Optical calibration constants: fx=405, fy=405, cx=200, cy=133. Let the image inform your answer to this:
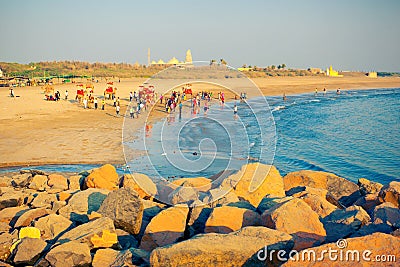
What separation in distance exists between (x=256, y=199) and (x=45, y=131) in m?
18.4

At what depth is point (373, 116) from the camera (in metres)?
38.5

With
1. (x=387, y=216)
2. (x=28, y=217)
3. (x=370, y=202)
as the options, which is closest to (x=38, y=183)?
(x=28, y=217)

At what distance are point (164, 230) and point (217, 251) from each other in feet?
5.76

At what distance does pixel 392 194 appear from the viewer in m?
7.72

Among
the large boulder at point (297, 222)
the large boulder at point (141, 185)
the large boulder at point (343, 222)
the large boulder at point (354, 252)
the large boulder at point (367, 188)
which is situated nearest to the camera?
the large boulder at point (354, 252)

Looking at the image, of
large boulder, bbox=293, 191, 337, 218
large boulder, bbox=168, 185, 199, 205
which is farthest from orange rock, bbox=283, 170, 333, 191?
large boulder, bbox=168, 185, 199, 205

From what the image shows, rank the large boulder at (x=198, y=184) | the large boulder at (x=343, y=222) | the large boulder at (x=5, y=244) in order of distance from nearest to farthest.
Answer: the large boulder at (x=343, y=222) → the large boulder at (x=5, y=244) → the large boulder at (x=198, y=184)

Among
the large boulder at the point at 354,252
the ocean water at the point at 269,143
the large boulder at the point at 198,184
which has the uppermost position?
the large boulder at the point at 354,252

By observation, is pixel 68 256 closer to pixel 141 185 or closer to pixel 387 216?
pixel 141 185

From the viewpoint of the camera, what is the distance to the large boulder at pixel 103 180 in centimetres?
948

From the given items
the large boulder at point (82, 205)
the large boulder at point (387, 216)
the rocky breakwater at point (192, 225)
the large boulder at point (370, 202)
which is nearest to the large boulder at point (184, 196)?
the rocky breakwater at point (192, 225)

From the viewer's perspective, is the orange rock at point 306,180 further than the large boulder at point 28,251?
Yes

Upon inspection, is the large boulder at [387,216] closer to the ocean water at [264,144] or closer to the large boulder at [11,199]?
the ocean water at [264,144]

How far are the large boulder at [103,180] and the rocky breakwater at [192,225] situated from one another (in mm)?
490
